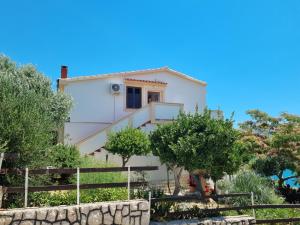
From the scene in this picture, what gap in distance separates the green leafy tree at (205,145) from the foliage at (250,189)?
257 centimetres

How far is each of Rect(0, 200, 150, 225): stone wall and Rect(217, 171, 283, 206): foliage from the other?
6.14m

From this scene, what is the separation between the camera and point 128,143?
17.4 m

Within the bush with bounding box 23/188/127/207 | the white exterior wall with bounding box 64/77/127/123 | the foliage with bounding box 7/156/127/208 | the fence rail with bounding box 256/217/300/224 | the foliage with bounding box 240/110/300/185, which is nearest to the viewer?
the foliage with bounding box 7/156/127/208

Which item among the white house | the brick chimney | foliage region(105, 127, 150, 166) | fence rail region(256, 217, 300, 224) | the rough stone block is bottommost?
fence rail region(256, 217, 300, 224)

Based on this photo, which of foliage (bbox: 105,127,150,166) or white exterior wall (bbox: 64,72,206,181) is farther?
white exterior wall (bbox: 64,72,206,181)

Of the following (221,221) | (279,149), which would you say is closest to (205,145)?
(221,221)

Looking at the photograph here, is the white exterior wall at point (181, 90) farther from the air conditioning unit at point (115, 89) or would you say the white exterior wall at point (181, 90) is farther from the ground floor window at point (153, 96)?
the air conditioning unit at point (115, 89)

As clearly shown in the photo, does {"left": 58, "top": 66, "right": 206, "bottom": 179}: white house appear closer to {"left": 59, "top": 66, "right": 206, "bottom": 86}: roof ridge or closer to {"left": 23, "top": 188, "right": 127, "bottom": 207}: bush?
{"left": 59, "top": 66, "right": 206, "bottom": 86}: roof ridge

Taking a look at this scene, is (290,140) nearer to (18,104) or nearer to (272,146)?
(272,146)

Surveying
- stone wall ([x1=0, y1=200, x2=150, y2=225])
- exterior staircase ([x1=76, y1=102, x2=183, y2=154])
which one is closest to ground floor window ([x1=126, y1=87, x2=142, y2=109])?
exterior staircase ([x1=76, y1=102, x2=183, y2=154])

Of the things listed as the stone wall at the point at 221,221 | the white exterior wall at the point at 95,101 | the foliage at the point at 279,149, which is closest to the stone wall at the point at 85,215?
the stone wall at the point at 221,221

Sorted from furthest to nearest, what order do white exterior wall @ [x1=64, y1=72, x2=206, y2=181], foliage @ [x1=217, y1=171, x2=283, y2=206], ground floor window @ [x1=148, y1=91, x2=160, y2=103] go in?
ground floor window @ [x1=148, y1=91, x2=160, y2=103]
white exterior wall @ [x1=64, y1=72, x2=206, y2=181]
foliage @ [x1=217, y1=171, x2=283, y2=206]

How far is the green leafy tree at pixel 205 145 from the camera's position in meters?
11.3

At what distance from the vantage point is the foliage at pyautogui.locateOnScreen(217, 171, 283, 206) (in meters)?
14.0
